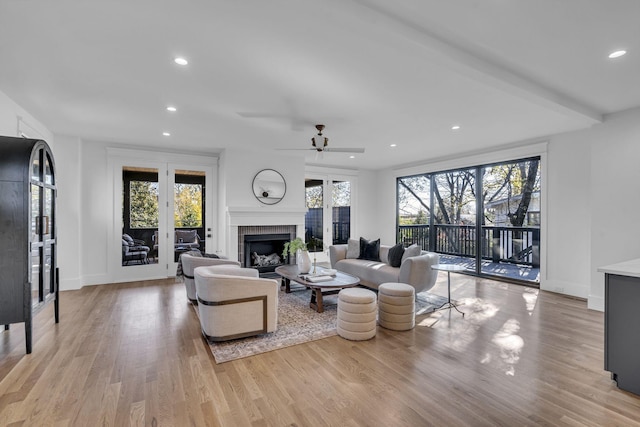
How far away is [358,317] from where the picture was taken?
3.15 meters

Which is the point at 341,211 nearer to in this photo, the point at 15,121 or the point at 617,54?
the point at 617,54

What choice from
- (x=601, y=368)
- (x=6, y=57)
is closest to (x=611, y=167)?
(x=601, y=368)

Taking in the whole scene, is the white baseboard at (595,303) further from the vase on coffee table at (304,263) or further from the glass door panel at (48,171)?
the glass door panel at (48,171)

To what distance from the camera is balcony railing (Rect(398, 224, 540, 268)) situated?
5.63m

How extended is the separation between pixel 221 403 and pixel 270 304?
1173mm

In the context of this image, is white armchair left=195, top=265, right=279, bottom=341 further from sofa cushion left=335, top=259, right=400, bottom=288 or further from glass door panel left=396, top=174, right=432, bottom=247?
glass door panel left=396, top=174, right=432, bottom=247

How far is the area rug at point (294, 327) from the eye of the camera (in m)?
2.94

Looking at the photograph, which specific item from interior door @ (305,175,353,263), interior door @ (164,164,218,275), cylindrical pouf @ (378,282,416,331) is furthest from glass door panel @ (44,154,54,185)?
interior door @ (305,175,353,263)

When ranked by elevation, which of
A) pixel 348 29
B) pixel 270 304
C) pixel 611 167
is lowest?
pixel 270 304

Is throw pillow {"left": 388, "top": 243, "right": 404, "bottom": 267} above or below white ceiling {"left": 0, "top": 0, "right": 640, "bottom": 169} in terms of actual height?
below

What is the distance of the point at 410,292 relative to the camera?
3.43 meters

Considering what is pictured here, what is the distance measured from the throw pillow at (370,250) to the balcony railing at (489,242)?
231cm

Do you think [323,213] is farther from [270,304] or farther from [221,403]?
[221,403]

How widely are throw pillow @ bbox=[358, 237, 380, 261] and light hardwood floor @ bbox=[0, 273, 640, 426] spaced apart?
1964mm
